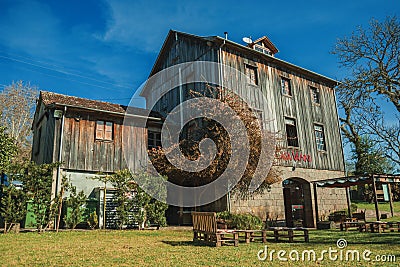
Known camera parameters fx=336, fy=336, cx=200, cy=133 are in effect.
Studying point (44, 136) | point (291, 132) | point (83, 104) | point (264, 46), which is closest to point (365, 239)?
point (291, 132)

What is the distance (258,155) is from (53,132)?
923cm

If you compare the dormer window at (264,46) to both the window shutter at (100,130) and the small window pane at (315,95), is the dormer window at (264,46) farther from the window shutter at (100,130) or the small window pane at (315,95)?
the window shutter at (100,130)

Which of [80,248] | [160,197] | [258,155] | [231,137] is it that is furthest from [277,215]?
[80,248]

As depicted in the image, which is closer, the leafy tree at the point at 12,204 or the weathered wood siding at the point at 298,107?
the leafy tree at the point at 12,204

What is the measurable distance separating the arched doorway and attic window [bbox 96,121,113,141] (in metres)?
9.12

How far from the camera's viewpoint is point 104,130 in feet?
53.5

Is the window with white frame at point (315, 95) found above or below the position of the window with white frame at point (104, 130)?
above

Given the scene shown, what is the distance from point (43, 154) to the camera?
54.0ft

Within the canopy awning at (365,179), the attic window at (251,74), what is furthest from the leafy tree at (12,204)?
the canopy awning at (365,179)

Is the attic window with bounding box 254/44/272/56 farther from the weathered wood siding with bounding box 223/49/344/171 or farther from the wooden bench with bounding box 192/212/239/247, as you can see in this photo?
the wooden bench with bounding box 192/212/239/247

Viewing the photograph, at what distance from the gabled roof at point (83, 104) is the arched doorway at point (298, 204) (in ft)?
28.5

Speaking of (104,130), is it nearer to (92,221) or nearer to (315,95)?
(92,221)

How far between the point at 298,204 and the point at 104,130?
10.6m

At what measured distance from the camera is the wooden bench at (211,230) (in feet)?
28.6
